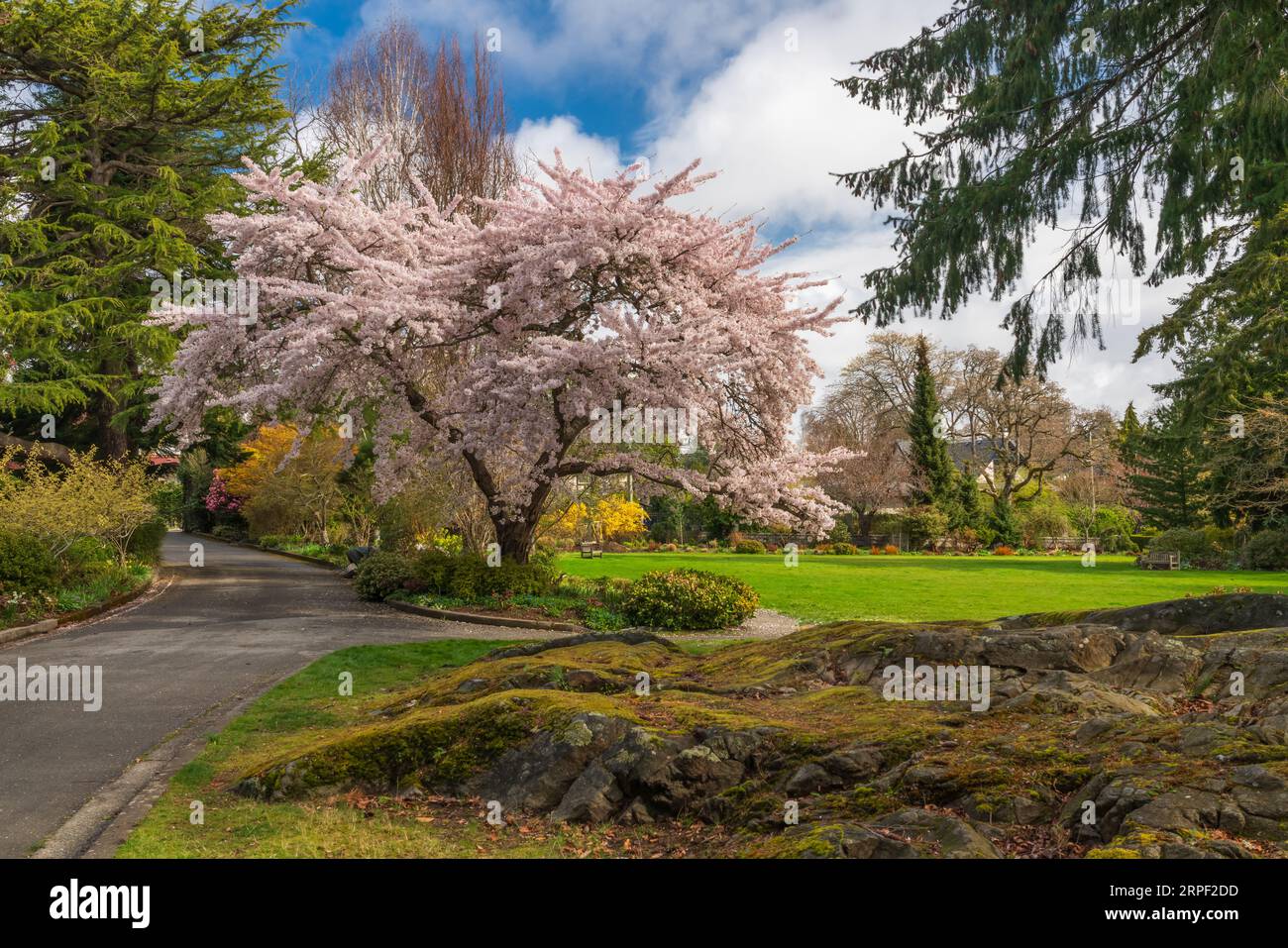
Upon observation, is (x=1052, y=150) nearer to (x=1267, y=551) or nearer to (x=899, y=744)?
(x=899, y=744)

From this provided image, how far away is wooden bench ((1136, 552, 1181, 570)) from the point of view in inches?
1251

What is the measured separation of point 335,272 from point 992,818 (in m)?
17.8

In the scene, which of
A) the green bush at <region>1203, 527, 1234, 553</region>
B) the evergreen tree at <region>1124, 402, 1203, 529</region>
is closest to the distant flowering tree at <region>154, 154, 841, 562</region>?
the green bush at <region>1203, 527, 1234, 553</region>

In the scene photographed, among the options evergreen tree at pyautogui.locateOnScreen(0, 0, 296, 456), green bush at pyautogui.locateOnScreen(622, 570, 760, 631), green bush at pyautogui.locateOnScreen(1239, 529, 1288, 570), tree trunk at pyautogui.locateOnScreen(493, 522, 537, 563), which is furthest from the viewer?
green bush at pyautogui.locateOnScreen(1239, 529, 1288, 570)

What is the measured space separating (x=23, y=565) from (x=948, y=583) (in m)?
21.3

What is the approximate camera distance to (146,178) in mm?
27938

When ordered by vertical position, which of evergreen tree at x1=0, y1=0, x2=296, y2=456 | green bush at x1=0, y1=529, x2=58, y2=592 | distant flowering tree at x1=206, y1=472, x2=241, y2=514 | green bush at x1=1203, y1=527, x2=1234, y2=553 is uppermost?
evergreen tree at x1=0, y1=0, x2=296, y2=456

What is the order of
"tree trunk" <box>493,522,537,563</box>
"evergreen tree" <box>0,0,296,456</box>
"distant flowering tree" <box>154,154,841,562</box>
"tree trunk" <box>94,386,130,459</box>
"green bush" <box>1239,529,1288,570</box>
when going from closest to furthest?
"distant flowering tree" <box>154,154,841,562</box> → "tree trunk" <box>493,522,537,563</box> → "evergreen tree" <box>0,0,296,456</box> → "tree trunk" <box>94,386,130,459</box> → "green bush" <box>1239,529,1288,570</box>

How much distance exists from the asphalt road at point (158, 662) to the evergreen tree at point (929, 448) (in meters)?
30.6

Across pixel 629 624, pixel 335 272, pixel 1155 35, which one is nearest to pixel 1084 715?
pixel 1155 35

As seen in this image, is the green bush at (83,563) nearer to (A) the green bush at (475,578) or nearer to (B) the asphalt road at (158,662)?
(B) the asphalt road at (158,662)

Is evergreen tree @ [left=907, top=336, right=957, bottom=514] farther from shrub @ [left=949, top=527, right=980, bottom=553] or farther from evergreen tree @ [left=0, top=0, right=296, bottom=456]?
evergreen tree @ [left=0, top=0, right=296, bottom=456]

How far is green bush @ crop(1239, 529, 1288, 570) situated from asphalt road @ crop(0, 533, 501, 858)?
87.4 feet

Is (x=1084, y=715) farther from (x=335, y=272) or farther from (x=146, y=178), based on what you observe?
(x=146, y=178)
